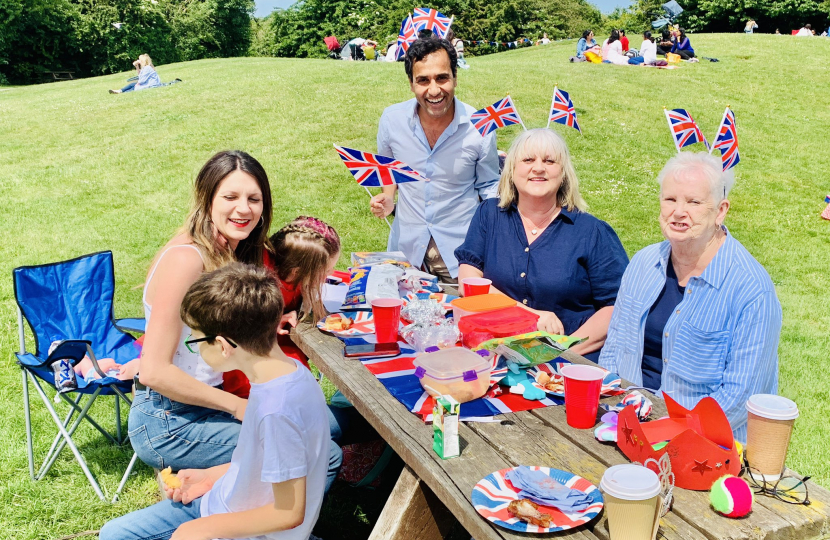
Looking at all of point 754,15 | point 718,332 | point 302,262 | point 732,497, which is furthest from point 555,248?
point 754,15

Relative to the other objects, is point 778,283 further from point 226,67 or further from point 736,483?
point 226,67

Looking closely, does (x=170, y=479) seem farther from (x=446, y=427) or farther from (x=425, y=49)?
(x=425, y=49)

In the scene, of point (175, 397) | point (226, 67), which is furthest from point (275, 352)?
point (226, 67)

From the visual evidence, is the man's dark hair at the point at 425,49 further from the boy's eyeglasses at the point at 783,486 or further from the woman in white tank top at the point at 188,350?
the boy's eyeglasses at the point at 783,486

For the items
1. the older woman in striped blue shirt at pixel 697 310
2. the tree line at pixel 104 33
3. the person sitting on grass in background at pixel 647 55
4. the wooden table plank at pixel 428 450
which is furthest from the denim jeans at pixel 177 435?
the tree line at pixel 104 33

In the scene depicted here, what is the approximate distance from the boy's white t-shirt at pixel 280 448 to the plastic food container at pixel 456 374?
41 cm

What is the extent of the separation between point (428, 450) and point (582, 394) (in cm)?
51

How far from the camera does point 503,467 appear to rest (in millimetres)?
1949

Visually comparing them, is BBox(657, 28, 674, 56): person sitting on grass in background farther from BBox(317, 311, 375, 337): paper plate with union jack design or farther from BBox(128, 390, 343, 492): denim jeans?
BBox(128, 390, 343, 492): denim jeans

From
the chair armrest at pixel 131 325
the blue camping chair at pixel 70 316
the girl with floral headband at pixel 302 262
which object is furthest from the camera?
the chair armrest at pixel 131 325

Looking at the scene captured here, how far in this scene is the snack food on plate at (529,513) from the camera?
1.64 meters

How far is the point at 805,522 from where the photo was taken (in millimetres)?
1664

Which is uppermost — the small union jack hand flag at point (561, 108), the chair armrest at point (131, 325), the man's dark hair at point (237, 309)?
the small union jack hand flag at point (561, 108)

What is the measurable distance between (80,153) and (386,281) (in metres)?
10.6
